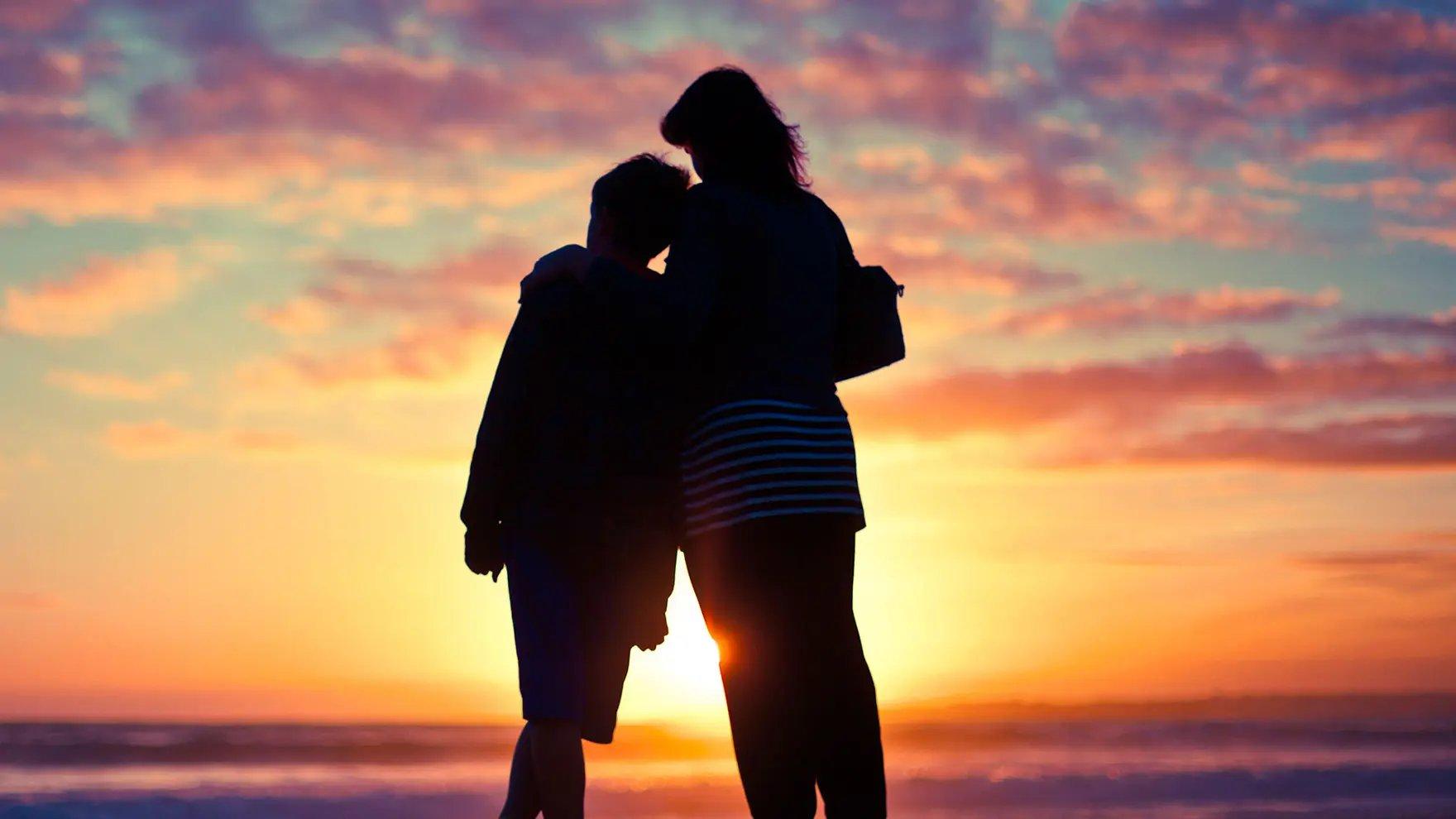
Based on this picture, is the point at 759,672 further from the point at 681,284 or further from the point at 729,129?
the point at 729,129

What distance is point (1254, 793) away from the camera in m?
8.55

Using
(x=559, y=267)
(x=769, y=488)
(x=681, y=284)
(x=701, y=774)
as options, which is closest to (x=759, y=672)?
(x=769, y=488)

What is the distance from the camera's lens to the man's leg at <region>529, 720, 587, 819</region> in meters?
3.11

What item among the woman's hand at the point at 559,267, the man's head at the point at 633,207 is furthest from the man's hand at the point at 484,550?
the man's head at the point at 633,207

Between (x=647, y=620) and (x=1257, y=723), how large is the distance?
20665 millimetres

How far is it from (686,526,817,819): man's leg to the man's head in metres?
0.80

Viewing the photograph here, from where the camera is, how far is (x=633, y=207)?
315 cm

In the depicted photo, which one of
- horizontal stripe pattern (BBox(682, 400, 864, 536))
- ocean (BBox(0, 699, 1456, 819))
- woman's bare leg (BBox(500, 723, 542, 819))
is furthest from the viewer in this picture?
ocean (BBox(0, 699, 1456, 819))

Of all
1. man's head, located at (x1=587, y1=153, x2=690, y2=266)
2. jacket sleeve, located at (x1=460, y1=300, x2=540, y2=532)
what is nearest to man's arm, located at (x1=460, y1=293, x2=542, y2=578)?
jacket sleeve, located at (x1=460, y1=300, x2=540, y2=532)

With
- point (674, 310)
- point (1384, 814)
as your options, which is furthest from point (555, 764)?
point (1384, 814)

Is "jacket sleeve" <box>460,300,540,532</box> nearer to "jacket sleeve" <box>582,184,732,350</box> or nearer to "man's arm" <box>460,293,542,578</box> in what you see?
"man's arm" <box>460,293,542,578</box>

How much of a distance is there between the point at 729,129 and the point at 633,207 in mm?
402

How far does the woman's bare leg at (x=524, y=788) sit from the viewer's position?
128 inches

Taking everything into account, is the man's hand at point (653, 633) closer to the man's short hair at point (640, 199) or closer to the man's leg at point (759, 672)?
the man's leg at point (759, 672)
